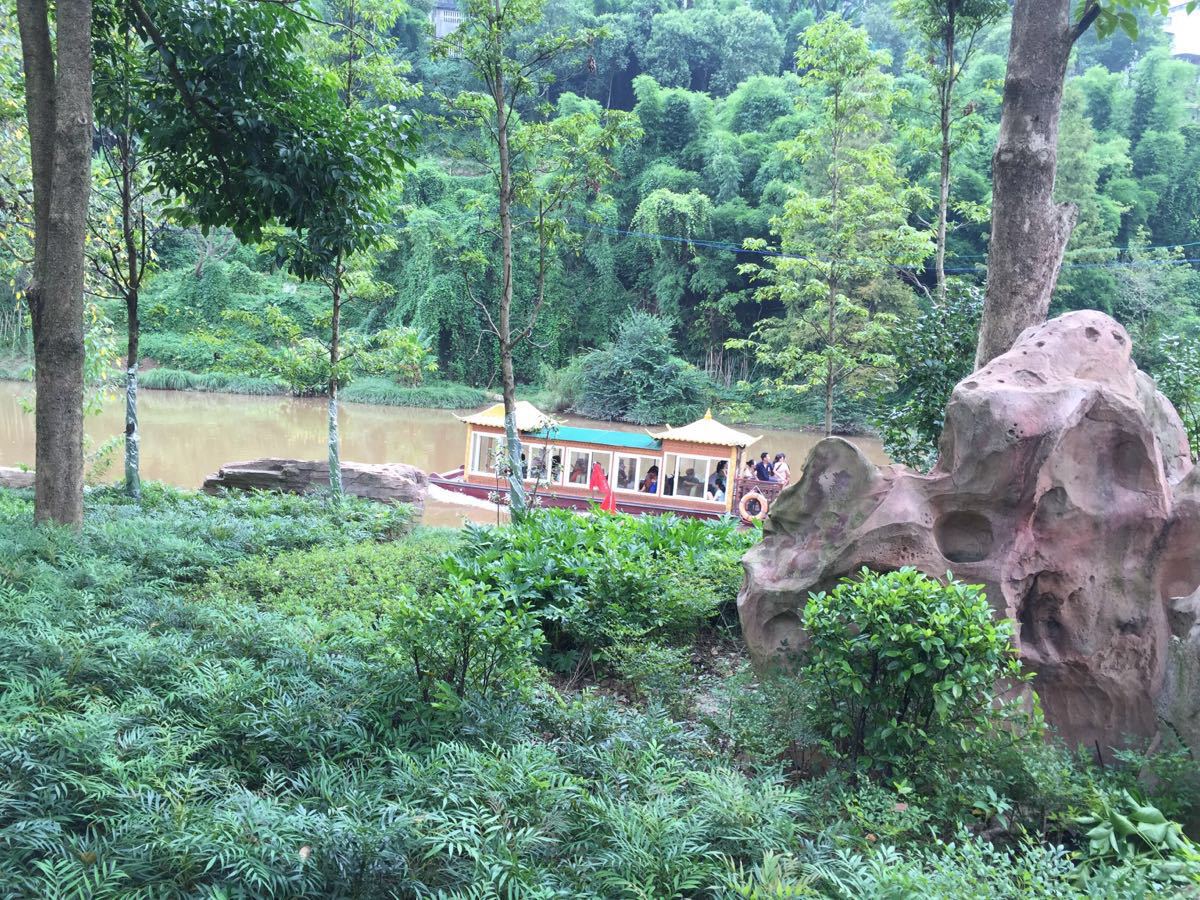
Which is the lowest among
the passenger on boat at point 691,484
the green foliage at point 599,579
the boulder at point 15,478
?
the passenger on boat at point 691,484

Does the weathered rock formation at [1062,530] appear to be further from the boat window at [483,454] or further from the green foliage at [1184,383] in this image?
the boat window at [483,454]

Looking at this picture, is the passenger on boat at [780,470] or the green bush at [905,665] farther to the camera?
the passenger on boat at [780,470]

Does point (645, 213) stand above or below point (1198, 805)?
above

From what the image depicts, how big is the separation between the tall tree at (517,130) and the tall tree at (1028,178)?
170 inches

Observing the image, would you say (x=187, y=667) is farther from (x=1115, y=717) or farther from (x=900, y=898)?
(x=1115, y=717)

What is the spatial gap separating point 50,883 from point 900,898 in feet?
6.44

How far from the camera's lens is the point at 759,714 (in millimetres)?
3336

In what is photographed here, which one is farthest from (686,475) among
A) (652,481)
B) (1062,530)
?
(1062,530)

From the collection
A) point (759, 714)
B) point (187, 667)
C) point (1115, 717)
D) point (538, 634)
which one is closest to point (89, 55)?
point (187, 667)

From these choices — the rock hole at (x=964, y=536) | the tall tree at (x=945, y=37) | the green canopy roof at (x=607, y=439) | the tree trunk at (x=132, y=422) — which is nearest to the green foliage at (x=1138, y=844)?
the rock hole at (x=964, y=536)

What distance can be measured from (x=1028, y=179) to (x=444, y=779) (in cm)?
438

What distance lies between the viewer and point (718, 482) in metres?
13.7

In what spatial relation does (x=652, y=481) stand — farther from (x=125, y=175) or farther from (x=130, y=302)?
(x=125, y=175)

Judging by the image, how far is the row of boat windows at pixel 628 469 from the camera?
13.8 metres
